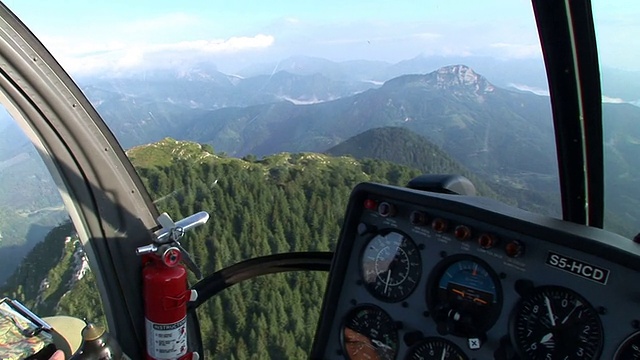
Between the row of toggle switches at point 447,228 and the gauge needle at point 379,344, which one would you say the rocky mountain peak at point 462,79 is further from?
the gauge needle at point 379,344

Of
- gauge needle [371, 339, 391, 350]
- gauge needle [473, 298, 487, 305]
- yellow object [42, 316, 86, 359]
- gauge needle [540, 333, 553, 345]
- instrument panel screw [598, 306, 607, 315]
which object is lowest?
yellow object [42, 316, 86, 359]

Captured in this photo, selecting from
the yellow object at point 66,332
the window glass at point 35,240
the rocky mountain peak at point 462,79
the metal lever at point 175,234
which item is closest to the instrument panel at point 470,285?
the rocky mountain peak at point 462,79

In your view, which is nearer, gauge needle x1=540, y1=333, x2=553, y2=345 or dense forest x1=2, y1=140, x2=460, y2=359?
gauge needle x1=540, y1=333, x2=553, y2=345

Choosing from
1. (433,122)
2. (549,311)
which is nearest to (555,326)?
(549,311)

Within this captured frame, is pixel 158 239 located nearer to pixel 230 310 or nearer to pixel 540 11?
pixel 230 310

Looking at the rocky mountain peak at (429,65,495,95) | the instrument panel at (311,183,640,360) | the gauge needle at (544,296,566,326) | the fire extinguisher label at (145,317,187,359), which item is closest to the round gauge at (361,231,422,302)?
the instrument panel at (311,183,640,360)

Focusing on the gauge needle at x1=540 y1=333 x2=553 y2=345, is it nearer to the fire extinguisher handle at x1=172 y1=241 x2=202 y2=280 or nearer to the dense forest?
the dense forest

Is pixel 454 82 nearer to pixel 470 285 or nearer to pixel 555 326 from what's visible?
pixel 470 285
